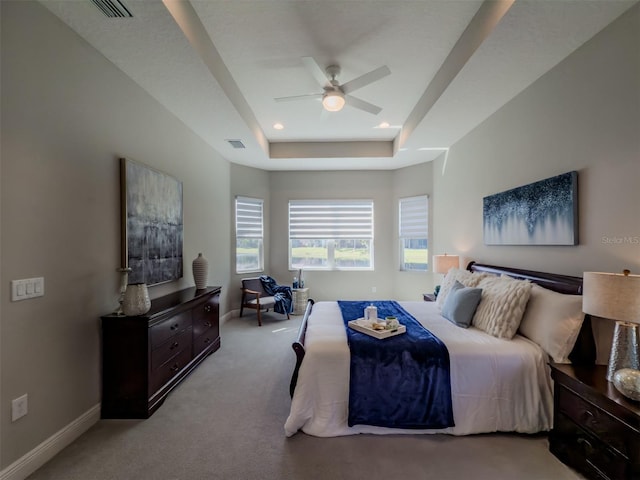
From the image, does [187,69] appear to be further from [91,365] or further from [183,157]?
[91,365]

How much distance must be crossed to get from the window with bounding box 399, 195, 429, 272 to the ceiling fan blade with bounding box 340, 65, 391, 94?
318cm

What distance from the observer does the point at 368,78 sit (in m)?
2.57

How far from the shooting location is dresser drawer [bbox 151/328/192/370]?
2.46 metres

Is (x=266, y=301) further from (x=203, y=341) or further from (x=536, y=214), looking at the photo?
(x=536, y=214)

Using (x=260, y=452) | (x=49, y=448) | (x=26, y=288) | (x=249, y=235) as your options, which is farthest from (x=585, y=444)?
(x=249, y=235)

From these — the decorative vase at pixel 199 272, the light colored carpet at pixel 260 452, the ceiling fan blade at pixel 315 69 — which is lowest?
the light colored carpet at pixel 260 452

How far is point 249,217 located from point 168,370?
3482 millimetres

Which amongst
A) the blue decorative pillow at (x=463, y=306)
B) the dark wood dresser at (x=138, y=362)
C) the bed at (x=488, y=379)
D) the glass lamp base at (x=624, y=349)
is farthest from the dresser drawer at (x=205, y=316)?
the glass lamp base at (x=624, y=349)

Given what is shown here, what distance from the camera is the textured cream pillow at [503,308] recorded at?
232 centimetres

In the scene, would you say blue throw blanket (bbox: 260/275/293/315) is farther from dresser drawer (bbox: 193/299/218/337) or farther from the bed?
the bed

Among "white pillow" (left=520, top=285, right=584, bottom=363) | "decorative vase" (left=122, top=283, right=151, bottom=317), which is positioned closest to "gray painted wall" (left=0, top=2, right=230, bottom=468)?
"decorative vase" (left=122, top=283, right=151, bottom=317)

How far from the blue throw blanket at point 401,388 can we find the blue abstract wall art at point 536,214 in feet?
4.80

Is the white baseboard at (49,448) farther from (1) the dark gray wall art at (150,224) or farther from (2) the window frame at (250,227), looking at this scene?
(2) the window frame at (250,227)

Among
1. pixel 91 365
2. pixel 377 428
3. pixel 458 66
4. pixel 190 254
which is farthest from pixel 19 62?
pixel 377 428
